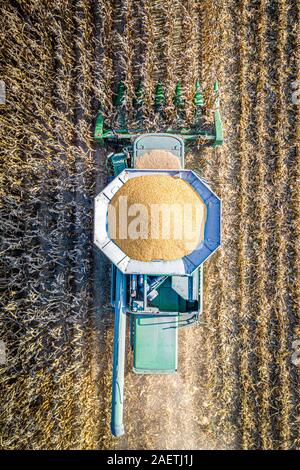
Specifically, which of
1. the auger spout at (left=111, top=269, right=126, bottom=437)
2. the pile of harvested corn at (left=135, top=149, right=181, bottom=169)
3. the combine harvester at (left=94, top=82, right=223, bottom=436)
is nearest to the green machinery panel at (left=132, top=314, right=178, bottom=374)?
the combine harvester at (left=94, top=82, right=223, bottom=436)

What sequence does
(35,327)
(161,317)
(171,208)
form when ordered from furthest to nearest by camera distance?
(35,327), (161,317), (171,208)

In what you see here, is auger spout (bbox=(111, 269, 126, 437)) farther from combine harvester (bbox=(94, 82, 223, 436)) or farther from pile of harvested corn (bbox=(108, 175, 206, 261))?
pile of harvested corn (bbox=(108, 175, 206, 261))

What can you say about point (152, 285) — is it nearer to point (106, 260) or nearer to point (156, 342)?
point (156, 342)

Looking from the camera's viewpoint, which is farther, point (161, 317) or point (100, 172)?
point (100, 172)

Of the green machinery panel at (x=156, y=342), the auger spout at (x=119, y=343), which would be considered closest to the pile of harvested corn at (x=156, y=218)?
the auger spout at (x=119, y=343)

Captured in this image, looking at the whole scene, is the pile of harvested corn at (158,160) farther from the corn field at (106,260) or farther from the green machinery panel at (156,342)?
the green machinery panel at (156,342)

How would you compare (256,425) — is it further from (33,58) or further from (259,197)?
(33,58)

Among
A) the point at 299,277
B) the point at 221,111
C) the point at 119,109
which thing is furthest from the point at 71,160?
the point at 299,277
